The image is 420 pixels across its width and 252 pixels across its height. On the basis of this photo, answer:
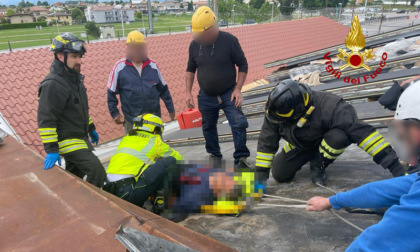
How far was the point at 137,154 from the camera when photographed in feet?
8.18

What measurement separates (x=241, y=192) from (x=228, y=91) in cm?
139

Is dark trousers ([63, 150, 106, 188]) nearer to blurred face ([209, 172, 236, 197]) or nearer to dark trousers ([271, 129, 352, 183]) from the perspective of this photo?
blurred face ([209, 172, 236, 197])

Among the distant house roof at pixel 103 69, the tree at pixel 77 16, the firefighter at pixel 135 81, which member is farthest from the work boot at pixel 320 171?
the tree at pixel 77 16

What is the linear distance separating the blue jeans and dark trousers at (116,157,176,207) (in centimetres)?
105

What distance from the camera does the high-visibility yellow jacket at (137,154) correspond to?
96.5 inches

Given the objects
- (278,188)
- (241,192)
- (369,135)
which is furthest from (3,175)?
(369,135)

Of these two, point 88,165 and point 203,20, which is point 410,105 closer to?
point 203,20

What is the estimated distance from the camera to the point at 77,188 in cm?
172

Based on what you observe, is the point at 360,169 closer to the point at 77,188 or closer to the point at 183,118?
the point at 77,188

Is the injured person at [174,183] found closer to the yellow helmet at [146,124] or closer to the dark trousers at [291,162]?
the yellow helmet at [146,124]

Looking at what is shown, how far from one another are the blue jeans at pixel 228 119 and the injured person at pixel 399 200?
5.11ft

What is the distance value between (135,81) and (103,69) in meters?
4.06

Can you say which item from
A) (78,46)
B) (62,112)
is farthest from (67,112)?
(78,46)

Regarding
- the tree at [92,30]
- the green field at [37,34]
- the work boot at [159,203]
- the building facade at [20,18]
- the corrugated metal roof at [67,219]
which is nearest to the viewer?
the corrugated metal roof at [67,219]
